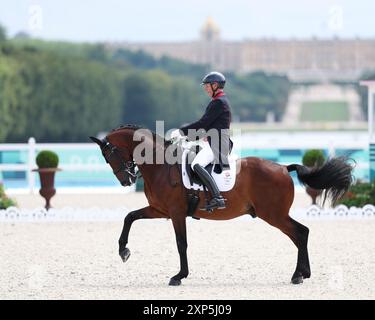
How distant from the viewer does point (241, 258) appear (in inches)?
445

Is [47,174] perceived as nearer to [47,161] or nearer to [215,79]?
[47,161]

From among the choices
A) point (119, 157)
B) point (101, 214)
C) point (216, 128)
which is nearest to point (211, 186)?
point (216, 128)

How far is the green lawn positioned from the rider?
313ft

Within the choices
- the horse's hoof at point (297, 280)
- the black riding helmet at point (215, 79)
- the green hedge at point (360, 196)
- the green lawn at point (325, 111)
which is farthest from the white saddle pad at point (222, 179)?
the green lawn at point (325, 111)

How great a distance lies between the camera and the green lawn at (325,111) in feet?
352

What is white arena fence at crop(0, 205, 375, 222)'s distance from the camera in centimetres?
1551

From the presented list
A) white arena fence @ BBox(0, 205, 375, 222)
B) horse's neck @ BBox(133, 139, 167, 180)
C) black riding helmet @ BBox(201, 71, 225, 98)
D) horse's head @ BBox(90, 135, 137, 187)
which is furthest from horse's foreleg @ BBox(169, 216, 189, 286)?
white arena fence @ BBox(0, 205, 375, 222)

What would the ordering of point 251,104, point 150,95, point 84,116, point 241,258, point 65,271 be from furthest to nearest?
point 251,104, point 150,95, point 84,116, point 241,258, point 65,271

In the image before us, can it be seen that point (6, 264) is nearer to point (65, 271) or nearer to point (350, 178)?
point (65, 271)

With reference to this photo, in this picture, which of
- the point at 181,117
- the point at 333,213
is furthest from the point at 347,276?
the point at 181,117

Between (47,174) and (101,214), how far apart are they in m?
1.41

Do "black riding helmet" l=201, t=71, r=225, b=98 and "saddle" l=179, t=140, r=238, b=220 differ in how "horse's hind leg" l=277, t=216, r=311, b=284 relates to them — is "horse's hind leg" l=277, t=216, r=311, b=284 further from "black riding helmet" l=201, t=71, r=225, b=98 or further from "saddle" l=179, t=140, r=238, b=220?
"black riding helmet" l=201, t=71, r=225, b=98

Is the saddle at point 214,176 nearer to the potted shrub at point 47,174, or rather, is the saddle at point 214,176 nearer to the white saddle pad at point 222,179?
the white saddle pad at point 222,179
